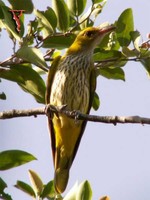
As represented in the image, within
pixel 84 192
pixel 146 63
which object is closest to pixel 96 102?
pixel 146 63

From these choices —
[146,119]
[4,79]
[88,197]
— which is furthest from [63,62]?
[146,119]

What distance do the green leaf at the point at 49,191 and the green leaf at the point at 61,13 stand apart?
1.04 meters

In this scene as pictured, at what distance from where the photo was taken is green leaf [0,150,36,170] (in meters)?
2.55

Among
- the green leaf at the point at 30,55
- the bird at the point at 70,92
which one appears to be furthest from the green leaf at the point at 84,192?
the bird at the point at 70,92

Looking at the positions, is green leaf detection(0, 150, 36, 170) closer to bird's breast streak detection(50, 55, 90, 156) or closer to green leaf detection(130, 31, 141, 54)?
green leaf detection(130, 31, 141, 54)

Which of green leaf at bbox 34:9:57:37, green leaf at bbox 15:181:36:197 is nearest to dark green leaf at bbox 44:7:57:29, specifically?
green leaf at bbox 34:9:57:37

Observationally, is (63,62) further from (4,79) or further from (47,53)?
(4,79)

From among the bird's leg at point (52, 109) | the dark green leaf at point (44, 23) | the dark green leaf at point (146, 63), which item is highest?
the dark green leaf at point (44, 23)

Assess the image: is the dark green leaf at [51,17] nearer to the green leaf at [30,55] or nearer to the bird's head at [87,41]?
the green leaf at [30,55]

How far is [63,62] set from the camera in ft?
14.2

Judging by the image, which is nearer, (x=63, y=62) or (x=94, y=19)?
(x=94, y=19)

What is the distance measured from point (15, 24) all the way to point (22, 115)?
1.85ft

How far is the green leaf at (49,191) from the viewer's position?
2940 mm

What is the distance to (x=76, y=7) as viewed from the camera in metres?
3.40
